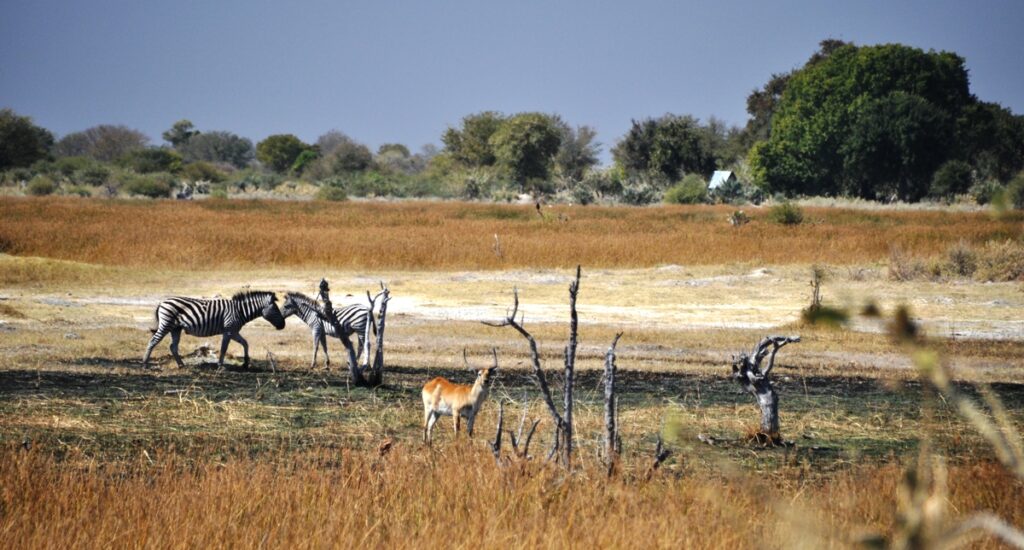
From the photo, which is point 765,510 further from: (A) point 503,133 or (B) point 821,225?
(A) point 503,133

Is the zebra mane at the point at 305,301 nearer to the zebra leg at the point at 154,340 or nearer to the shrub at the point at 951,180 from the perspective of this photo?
the zebra leg at the point at 154,340

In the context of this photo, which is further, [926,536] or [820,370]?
[820,370]

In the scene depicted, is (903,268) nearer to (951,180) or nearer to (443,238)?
(443,238)

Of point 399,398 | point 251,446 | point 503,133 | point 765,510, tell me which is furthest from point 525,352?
point 503,133

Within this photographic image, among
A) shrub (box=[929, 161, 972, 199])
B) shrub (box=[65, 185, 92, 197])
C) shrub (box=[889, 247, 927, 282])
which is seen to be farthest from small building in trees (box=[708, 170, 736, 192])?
shrub (box=[889, 247, 927, 282])

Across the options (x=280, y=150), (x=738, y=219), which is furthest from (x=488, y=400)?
(x=280, y=150)

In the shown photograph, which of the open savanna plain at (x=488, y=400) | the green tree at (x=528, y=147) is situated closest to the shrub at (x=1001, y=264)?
the open savanna plain at (x=488, y=400)

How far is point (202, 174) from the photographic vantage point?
4218 inches

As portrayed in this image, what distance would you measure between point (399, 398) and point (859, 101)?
7904cm

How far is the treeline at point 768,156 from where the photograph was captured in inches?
3098

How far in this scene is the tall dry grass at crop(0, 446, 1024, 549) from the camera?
625 centimetres

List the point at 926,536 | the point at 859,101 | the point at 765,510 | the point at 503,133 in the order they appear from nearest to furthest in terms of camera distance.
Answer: the point at 926,536 < the point at 765,510 < the point at 859,101 < the point at 503,133

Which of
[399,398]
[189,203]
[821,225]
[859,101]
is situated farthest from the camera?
[859,101]

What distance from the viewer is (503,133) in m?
105
